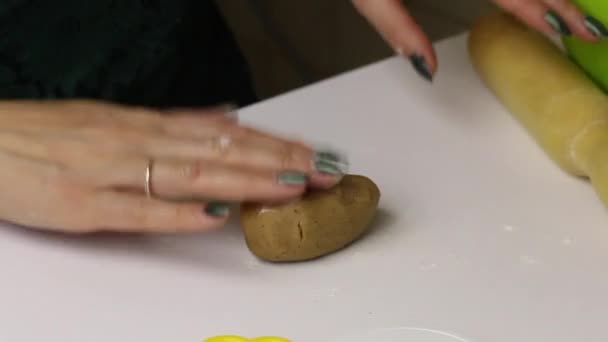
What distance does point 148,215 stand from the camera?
450mm

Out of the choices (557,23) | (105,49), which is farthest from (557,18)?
(105,49)

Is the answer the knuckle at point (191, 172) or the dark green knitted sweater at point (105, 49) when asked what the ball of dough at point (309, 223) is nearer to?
the knuckle at point (191, 172)

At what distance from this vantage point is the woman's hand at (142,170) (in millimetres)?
445

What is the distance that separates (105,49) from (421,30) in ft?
1.03

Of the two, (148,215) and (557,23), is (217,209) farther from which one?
(557,23)

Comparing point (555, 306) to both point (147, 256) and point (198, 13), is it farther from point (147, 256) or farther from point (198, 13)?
point (198, 13)

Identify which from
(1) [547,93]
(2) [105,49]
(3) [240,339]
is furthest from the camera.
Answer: (2) [105,49]

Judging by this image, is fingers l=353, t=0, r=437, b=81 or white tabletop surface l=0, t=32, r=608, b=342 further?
fingers l=353, t=0, r=437, b=81

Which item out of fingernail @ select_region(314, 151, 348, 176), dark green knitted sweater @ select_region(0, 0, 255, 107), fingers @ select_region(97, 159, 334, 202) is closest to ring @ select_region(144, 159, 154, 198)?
fingers @ select_region(97, 159, 334, 202)

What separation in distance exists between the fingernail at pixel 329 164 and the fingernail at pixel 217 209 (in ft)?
0.20

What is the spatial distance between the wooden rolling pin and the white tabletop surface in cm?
2

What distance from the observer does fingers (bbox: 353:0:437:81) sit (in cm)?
52

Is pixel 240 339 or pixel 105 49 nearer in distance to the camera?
pixel 240 339

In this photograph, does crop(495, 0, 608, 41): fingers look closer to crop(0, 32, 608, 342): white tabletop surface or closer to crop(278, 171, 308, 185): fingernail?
crop(0, 32, 608, 342): white tabletop surface
